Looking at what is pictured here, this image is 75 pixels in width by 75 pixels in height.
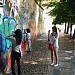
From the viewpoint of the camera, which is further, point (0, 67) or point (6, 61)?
point (6, 61)

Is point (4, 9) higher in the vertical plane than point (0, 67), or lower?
higher

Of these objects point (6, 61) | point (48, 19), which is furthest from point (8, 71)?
point (48, 19)

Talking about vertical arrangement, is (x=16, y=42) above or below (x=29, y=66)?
above

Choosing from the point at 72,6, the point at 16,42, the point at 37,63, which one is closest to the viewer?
the point at 16,42

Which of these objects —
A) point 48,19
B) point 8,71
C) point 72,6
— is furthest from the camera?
point 48,19

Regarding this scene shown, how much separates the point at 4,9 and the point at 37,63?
407 cm

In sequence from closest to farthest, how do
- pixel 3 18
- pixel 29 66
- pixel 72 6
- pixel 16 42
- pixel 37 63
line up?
pixel 16 42
pixel 3 18
pixel 29 66
pixel 37 63
pixel 72 6

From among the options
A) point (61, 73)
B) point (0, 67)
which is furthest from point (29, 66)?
point (0, 67)

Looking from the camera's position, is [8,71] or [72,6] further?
[72,6]

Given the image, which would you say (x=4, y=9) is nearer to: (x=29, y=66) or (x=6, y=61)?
(x=6, y=61)

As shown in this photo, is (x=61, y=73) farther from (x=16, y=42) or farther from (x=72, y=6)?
(x=72, y=6)

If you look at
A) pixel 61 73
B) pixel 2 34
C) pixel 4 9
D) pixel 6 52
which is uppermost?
pixel 4 9

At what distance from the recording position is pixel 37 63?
14.1 m

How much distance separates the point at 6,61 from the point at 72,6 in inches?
492
